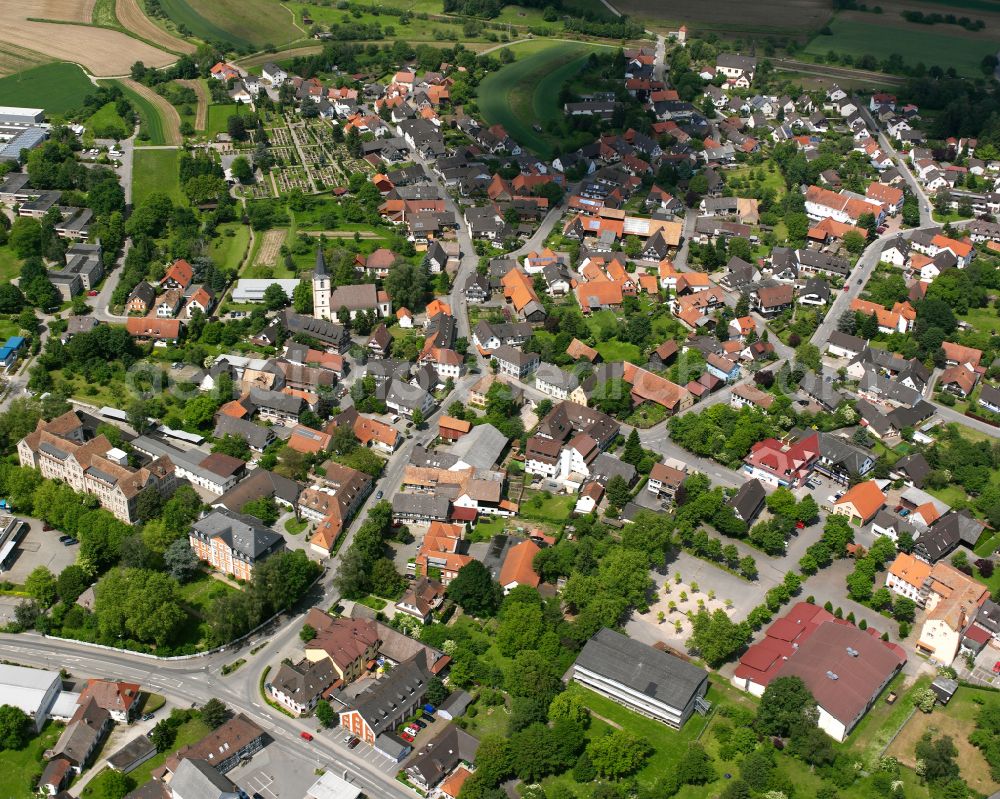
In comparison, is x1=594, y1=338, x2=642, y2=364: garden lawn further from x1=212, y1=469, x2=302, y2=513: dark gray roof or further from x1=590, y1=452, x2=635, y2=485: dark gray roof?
x1=212, y1=469, x2=302, y2=513: dark gray roof

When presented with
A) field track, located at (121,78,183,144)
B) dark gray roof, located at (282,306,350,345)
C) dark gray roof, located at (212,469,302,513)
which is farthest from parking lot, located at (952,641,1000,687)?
field track, located at (121,78,183,144)

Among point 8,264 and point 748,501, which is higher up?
point 748,501

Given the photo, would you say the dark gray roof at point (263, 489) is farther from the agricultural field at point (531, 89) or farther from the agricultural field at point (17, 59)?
the agricultural field at point (17, 59)

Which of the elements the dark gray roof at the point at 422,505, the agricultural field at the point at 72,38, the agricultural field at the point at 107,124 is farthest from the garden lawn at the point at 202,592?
the agricultural field at the point at 72,38

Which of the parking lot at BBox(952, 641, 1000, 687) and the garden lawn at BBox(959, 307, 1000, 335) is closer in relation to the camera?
the parking lot at BBox(952, 641, 1000, 687)

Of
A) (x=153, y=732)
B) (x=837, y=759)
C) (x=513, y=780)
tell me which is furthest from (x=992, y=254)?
(x=153, y=732)

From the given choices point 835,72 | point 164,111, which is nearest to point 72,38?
point 164,111

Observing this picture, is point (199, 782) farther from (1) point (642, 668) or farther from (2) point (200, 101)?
(2) point (200, 101)

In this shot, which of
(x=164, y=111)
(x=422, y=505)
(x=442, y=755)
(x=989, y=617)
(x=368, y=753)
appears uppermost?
(x=164, y=111)
